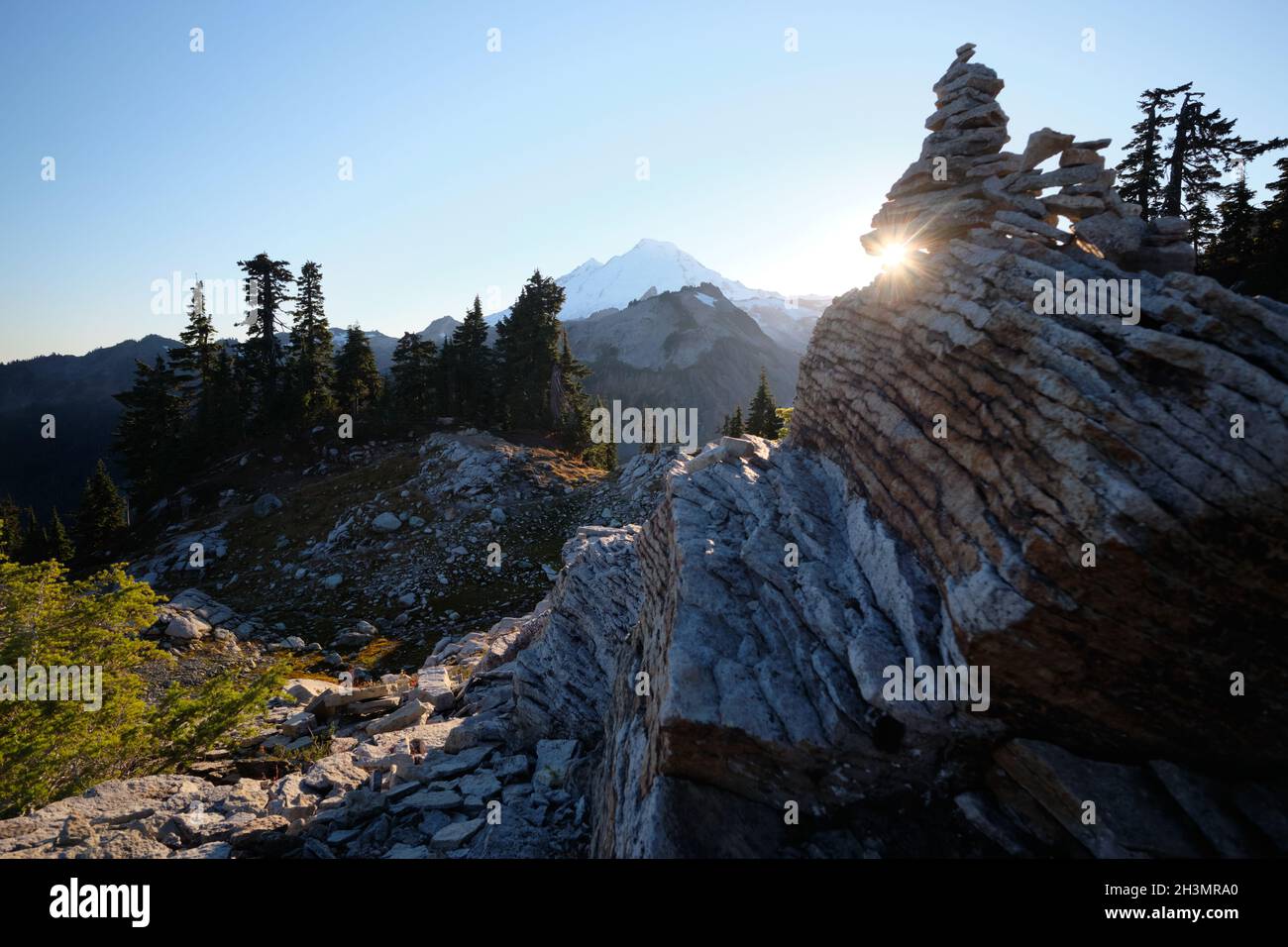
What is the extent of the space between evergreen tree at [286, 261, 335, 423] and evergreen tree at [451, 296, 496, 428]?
12977mm

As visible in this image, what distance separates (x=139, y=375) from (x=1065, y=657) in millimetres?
79582

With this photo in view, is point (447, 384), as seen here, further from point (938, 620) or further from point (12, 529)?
point (938, 620)

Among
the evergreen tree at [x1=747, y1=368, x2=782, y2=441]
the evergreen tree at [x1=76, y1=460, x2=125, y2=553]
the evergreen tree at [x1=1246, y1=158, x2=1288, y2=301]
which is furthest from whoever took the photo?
the evergreen tree at [x1=747, y1=368, x2=782, y2=441]

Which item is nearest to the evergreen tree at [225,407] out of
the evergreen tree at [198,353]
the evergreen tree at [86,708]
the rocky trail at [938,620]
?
the evergreen tree at [198,353]

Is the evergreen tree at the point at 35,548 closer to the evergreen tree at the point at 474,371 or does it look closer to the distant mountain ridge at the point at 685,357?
the evergreen tree at the point at 474,371

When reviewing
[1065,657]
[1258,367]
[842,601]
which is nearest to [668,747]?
[842,601]

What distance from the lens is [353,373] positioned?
60812mm

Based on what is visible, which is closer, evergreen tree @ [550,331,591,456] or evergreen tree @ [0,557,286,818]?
evergreen tree @ [0,557,286,818]

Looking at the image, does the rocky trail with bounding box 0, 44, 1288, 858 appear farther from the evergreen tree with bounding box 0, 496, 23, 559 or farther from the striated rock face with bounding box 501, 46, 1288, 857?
the evergreen tree with bounding box 0, 496, 23, 559

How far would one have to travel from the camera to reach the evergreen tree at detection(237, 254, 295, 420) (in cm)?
5703

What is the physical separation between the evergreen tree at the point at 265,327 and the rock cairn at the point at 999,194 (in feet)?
200

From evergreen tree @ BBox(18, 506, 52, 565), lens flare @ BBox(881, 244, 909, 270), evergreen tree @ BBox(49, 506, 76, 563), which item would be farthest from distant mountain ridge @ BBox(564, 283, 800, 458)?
lens flare @ BBox(881, 244, 909, 270)

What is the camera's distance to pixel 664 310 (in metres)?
187
